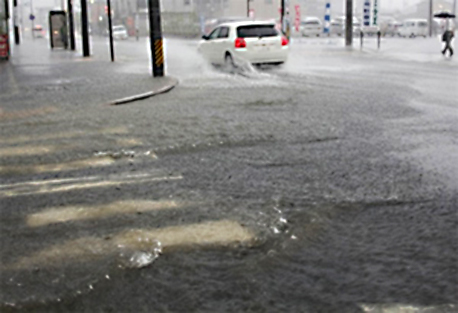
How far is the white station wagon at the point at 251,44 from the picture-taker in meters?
21.5

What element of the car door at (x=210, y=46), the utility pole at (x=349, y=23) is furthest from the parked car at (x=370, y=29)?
the car door at (x=210, y=46)

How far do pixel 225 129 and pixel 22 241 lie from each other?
5045 mm

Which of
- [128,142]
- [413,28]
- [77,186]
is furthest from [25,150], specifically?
[413,28]

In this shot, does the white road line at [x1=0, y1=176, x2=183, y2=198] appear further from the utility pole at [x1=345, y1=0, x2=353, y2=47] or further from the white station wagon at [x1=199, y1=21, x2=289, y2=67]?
the utility pole at [x1=345, y1=0, x2=353, y2=47]

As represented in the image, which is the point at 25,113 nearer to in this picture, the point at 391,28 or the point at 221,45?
the point at 221,45

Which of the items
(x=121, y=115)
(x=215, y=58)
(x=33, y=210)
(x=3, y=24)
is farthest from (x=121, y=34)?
(x=33, y=210)

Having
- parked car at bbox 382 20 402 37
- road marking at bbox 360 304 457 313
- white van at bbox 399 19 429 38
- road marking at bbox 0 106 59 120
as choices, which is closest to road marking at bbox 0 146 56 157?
road marking at bbox 0 106 59 120

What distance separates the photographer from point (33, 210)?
524 cm

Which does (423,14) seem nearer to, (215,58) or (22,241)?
(215,58)

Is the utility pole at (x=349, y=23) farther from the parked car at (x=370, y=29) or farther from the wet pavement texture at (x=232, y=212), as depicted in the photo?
the wet pavement texture at (x=232, y=212)

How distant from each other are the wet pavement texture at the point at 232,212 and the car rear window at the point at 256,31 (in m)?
11.5

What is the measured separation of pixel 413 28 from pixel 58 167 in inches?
2351

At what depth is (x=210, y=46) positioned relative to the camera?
23234mm

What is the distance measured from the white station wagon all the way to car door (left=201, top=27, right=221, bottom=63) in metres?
0.39
